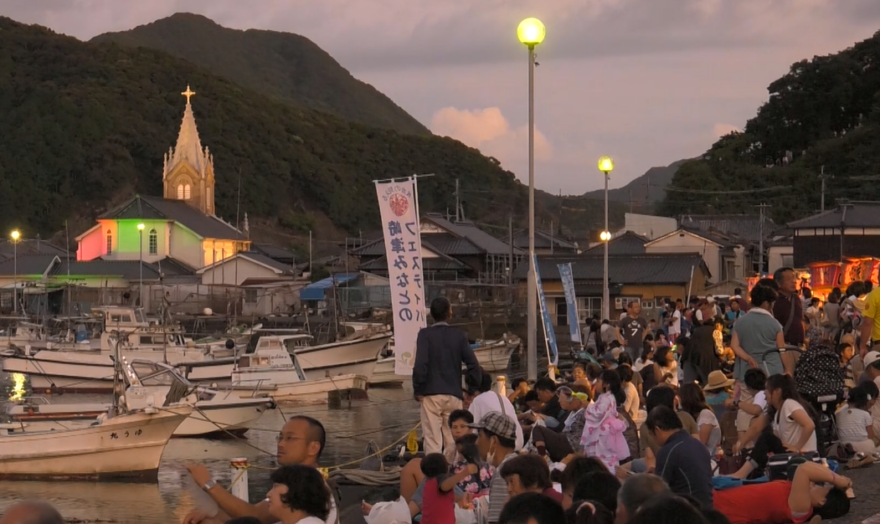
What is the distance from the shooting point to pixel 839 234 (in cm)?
4116

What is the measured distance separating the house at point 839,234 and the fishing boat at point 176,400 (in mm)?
22938

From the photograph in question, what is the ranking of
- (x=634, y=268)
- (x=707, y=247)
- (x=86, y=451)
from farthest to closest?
(x=707, y=247)
(x=634, y=268)
(x=86, y=451)

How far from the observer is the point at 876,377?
11.4 meters

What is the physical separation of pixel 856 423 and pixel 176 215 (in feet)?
250

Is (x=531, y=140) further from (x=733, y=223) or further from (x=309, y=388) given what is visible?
(x=733, y=223)

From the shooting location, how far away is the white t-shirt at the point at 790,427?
9375 mm

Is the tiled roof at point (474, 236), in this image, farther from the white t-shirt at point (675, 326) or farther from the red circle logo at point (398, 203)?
the red circle logo at point (398, 203)

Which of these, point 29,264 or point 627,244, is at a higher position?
point 627,244

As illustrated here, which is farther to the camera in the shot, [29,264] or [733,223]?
[29,264]

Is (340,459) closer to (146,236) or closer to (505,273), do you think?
(505,273)

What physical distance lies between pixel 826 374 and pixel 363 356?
1199 inches

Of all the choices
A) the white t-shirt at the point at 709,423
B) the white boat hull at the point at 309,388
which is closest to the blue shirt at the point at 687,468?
the white t-shirt at the point at 709,423

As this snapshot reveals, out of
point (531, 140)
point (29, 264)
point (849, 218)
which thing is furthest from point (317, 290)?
point (531, 140)

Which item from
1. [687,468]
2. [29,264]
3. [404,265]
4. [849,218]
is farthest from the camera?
[29,264]
